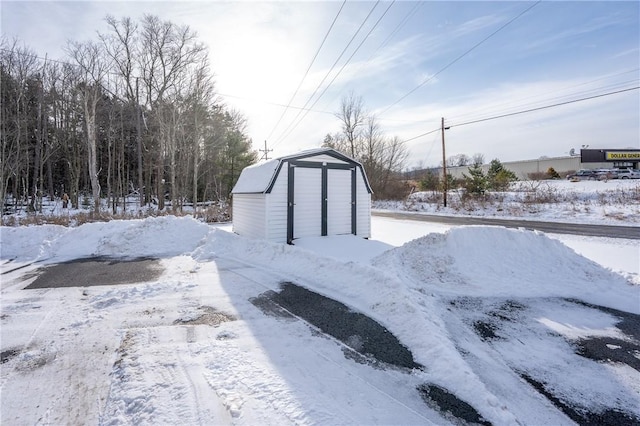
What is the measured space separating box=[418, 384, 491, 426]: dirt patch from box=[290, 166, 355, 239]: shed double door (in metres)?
6.93

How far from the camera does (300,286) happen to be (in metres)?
5.60

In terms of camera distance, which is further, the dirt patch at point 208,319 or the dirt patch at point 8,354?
the dirt patch at point 208,319

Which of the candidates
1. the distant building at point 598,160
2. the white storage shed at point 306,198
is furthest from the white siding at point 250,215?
the distant building at point 598,160

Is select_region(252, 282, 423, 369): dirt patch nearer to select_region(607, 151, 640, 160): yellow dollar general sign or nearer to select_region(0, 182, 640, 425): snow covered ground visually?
select_region(0, 182, 640, 425): snow covered ground

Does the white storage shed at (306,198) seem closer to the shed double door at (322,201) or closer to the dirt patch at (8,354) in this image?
the shed double door at (322,201)

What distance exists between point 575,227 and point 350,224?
1026 cm

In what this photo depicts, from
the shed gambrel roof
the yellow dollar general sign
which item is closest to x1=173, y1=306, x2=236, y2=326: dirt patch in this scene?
the shed gambrel roof

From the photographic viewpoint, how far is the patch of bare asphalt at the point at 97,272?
601cm

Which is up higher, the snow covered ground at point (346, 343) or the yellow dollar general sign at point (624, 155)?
the yellow dollar general sign at point (624, 155)

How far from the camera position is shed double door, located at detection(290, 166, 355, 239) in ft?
30.6

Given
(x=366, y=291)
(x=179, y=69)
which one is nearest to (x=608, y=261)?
(x=366, y=291)

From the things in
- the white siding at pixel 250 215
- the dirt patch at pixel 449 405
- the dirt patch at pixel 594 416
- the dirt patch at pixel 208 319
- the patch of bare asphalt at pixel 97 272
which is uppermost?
the white siding at pixel 250 215

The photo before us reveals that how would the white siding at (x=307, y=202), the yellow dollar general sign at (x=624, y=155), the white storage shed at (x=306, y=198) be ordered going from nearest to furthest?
the white storage shed at (x=306, y=198) → the white siding at (x=307, y=202) → the yellow dollar general sign at (x=624, y=155)

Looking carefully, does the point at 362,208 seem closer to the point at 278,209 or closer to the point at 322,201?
the point at 322,201
